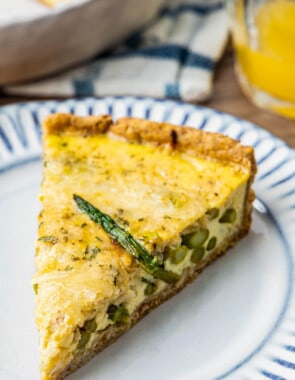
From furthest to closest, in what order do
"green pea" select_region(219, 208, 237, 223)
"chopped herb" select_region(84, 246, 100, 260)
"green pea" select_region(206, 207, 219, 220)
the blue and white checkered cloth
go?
the blue and white checkered cloth → "green pea" select_region(219, 208, 237, 223) → "green pea" select_region(206, 207, 219, 220) → "chopped herb" select_region(84, 246, 100, 260)

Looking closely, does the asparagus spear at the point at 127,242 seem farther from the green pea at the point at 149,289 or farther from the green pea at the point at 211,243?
the green pea at the point at 211,243

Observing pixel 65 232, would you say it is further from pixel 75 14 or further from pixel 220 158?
pixel 75 14

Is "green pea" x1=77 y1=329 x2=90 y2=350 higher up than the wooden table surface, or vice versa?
"green pea" x1=77 y1=329 x2=90 y2=350

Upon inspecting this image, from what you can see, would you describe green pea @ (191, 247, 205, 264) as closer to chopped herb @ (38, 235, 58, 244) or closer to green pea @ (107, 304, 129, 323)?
green pea @ (107, 304, 129, 323)

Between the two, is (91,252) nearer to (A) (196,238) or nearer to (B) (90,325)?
(B) (90,325)

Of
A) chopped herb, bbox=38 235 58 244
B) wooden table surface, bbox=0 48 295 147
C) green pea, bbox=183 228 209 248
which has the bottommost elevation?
wooden table surface, bbox=0 48 295 147

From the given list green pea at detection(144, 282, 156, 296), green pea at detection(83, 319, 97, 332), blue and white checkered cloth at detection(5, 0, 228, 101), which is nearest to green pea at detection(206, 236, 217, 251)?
green pea at detection(144, 282, 156, 296)

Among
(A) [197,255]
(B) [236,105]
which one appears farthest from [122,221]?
(B) [236,105]
